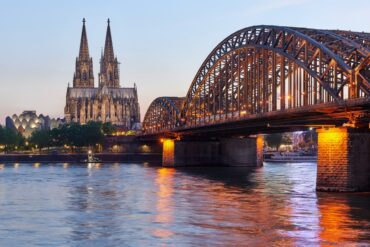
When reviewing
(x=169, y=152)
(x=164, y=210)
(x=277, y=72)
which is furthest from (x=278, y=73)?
(x=164, y=210)

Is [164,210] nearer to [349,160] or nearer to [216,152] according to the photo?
[349,160]

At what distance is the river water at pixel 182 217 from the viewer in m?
39.6

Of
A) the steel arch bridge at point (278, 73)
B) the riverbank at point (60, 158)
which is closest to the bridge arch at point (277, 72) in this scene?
the steel arch bridge at point (278, 73)

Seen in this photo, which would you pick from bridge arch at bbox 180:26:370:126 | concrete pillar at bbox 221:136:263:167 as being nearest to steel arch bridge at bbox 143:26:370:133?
bridge arch at bbox 180:26:370:126

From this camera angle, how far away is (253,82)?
10400 cm

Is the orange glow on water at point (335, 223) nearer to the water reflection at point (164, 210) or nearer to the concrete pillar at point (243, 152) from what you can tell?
the water reflection at point (164, 210)

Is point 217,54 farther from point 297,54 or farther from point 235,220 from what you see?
point 235,220

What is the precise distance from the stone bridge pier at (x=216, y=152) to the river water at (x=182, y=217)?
6210 centimetres

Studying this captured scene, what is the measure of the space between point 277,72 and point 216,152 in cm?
4969

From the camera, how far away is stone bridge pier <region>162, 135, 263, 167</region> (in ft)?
466

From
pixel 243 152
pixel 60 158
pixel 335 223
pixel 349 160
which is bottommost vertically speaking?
pixel 335 223

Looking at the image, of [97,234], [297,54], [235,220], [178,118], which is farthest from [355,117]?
[178,118]

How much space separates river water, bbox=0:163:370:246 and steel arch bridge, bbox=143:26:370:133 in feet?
32.9

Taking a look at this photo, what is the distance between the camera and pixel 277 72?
9912 cm
